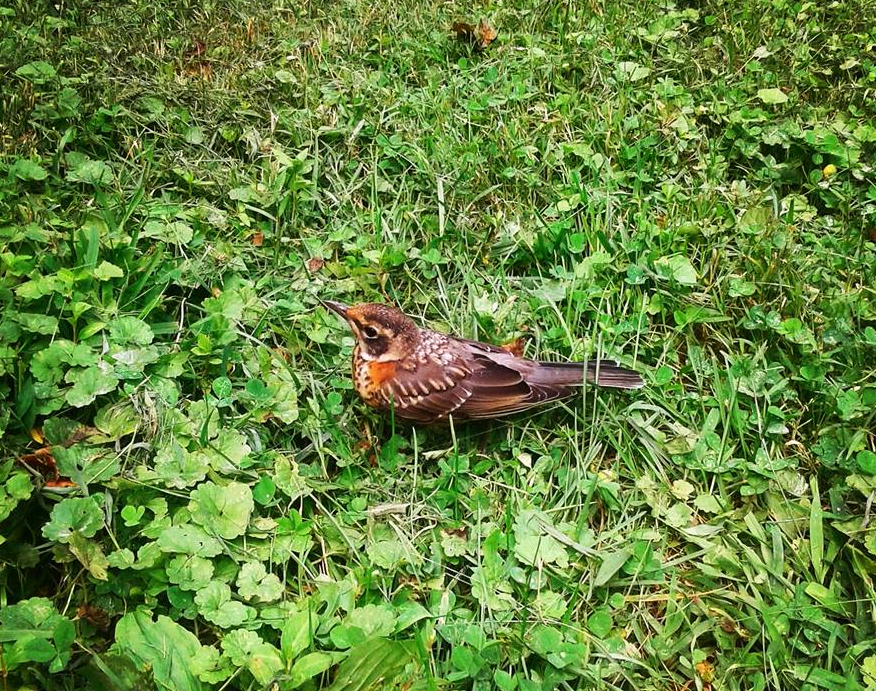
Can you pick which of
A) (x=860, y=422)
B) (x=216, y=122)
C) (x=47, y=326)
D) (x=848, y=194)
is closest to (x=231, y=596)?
(x=47, y=326)

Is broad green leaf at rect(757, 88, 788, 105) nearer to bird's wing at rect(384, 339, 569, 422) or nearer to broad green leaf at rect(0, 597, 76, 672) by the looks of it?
bird's wing at rect(384, 339, 569, 422)

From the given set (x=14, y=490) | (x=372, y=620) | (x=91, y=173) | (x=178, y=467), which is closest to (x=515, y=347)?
(x=372, y=620)

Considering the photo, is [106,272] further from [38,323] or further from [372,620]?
[372,620]

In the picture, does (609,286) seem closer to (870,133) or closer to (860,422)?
(860,422)

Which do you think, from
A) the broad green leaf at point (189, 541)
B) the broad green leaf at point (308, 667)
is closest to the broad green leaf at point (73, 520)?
the broad green leaf at point (189, 541)

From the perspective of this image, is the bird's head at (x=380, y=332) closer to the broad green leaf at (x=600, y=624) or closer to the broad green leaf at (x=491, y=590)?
the broad green leaf at (x=491, y=590)

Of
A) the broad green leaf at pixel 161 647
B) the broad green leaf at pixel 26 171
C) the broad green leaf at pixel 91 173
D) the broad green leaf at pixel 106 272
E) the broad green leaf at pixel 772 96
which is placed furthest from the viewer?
the broad green leaf at pixel 772 96
